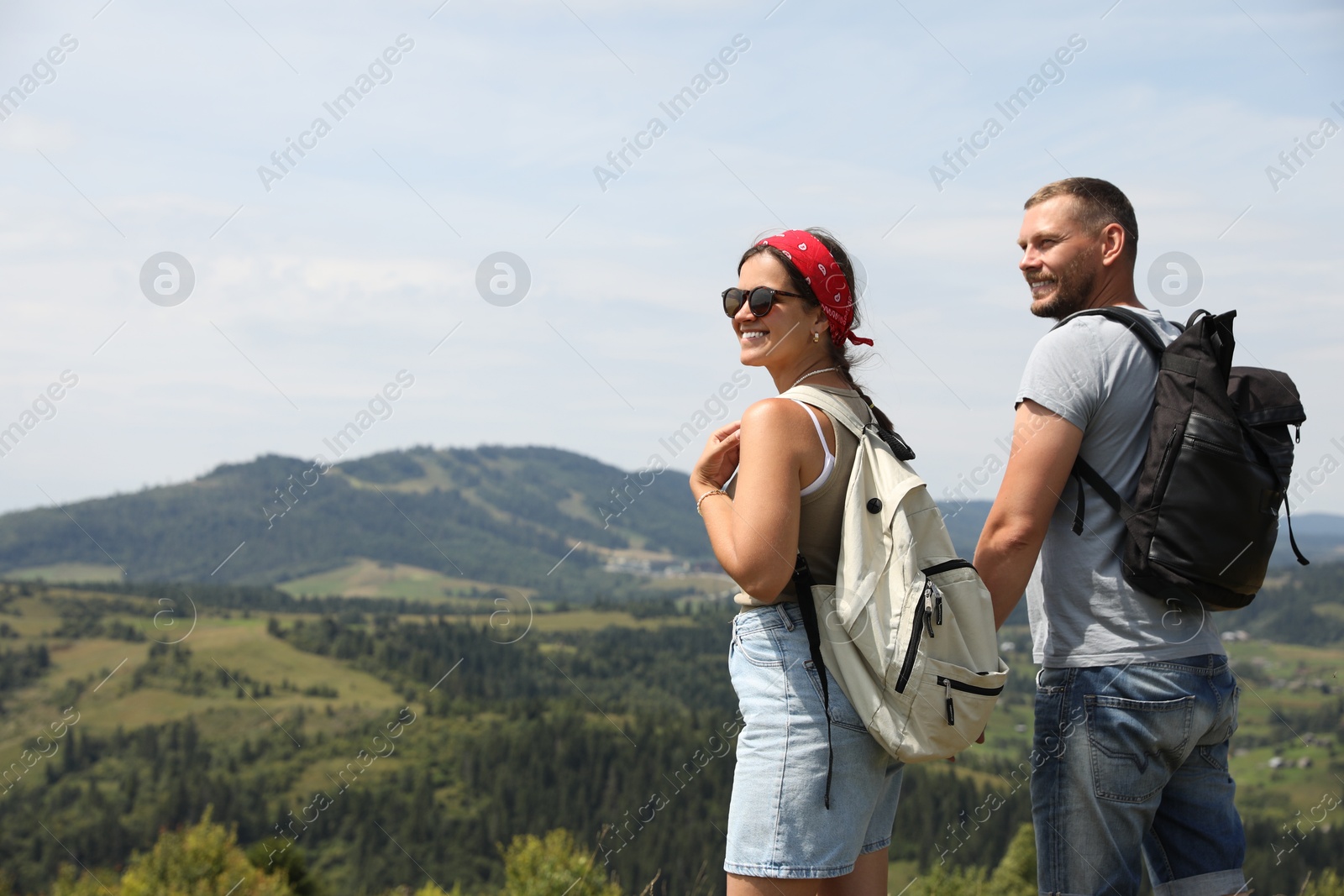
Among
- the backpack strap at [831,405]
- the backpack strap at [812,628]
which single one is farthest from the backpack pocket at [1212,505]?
the backpack strap at [812,628]

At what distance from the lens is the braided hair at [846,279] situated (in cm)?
271

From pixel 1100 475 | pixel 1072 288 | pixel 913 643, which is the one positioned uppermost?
pixel 1072 288

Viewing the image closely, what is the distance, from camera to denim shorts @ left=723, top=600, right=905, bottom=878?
2371mm

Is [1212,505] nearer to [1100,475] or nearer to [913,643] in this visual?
[1100,475]

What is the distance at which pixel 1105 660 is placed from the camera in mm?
2627

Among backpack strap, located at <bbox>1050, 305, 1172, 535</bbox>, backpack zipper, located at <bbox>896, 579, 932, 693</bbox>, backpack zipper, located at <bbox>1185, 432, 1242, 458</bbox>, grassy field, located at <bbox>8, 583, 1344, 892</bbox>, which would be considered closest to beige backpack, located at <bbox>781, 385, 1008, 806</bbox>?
backpack zipper, located at <bbox>896, 579, 932, 693</bbox>

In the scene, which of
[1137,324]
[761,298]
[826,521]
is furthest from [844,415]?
[1137,324]

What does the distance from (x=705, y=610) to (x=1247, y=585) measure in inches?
6750

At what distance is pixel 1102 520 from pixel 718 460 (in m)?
1.01

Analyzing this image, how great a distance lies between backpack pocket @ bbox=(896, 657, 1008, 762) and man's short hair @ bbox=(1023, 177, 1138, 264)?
1272 mm

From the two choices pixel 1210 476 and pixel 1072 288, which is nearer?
pixel 1210 476

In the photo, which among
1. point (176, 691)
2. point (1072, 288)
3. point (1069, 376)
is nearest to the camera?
point (1069, 376)

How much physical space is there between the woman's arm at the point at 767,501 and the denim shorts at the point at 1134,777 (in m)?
0.90

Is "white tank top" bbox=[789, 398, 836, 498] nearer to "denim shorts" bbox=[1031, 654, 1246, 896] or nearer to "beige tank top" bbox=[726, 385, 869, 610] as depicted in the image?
"beige tank top" bbox=[726, 385, 869, 610]
